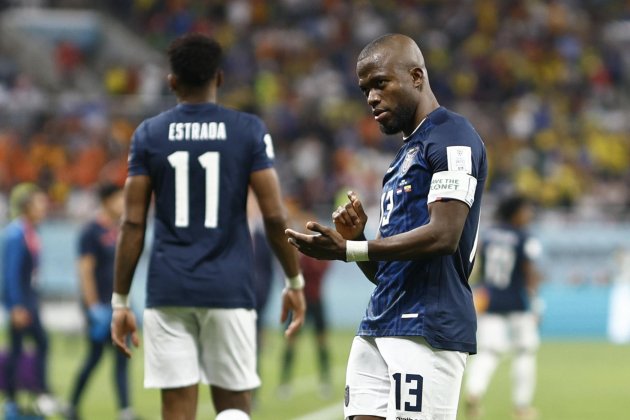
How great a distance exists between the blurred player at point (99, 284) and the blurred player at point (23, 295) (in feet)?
2.60

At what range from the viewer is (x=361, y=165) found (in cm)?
2405

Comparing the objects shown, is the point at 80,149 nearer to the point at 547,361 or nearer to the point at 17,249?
the point at 547,361

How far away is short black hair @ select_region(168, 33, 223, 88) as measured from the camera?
257 inches

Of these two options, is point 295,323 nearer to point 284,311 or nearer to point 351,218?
point 284,311

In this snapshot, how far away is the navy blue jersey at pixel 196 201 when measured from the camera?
6.46 meters

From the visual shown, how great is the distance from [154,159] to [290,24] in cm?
2355

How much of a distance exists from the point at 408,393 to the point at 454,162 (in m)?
0.99

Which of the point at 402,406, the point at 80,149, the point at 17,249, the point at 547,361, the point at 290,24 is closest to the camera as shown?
the point at 402,406

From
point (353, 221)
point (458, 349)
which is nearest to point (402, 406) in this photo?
point (458, 349)

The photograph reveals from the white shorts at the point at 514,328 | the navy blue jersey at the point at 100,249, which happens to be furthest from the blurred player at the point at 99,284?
the white shorts at the point at 514,328

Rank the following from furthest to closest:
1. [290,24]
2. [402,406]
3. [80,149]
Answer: [290,24]
[80,149]
[402,406]

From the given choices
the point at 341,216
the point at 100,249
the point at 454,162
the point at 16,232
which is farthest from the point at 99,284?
the point at 454,162

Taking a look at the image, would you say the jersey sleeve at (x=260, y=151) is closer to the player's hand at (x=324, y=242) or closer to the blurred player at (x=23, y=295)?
the player's hand at (x=324, y=242)

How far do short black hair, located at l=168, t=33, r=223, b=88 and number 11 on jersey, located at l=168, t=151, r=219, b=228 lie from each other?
0.44 m
